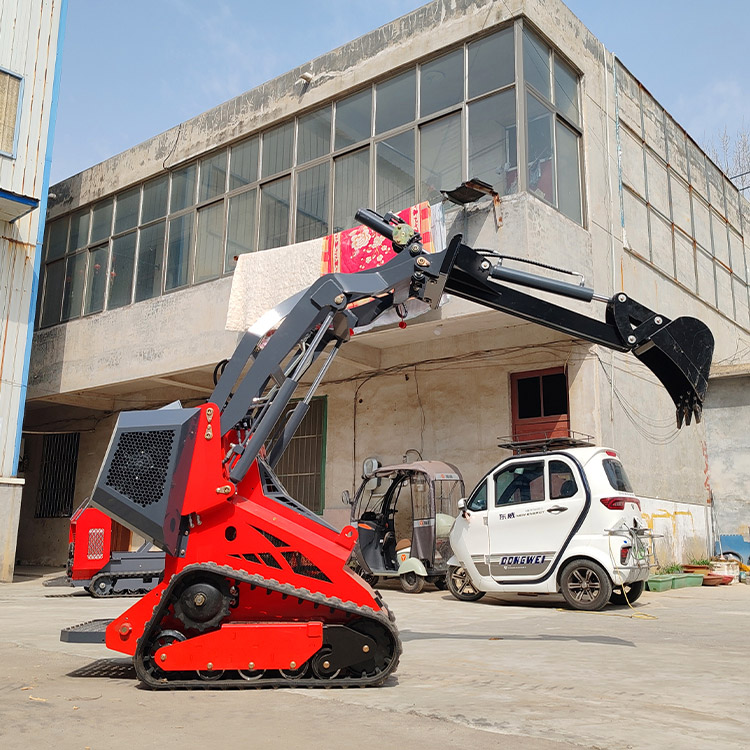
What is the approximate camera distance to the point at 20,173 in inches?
633

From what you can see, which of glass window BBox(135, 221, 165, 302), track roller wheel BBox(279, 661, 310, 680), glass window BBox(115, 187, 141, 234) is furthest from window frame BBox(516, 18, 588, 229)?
glass window BBox(115, 187, 141, 234)

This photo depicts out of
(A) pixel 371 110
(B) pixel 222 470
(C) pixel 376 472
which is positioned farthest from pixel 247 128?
(B) pixel 222 470

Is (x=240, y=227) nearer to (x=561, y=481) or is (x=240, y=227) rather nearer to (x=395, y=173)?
(x=395, y=173)

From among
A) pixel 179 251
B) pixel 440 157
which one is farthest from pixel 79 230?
pixel 440 157

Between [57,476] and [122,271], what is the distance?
7.60 metres

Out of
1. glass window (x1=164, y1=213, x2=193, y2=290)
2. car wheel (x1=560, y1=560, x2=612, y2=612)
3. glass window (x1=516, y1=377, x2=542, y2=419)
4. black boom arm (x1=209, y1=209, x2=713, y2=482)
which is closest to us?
black boom arm (x1=209, y1=209, x2=713, y2=482)

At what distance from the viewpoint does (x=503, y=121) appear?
42.9 ft

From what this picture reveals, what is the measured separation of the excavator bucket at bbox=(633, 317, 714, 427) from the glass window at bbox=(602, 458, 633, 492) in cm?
415

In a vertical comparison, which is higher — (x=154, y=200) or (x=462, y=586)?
(x=154, y=200)

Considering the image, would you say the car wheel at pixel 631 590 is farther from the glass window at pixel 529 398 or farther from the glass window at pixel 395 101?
the glass window at pixel 395 101

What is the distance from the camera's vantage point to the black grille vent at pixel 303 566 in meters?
5.02

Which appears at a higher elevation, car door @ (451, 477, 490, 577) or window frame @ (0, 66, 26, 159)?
window frame @ (0, 66, 26, 159)

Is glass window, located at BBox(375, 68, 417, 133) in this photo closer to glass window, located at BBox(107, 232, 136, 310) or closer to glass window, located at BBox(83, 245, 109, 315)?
glass window, located at BBox(107, 232, 136, 310)

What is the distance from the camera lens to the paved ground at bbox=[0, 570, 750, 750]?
3.65m
